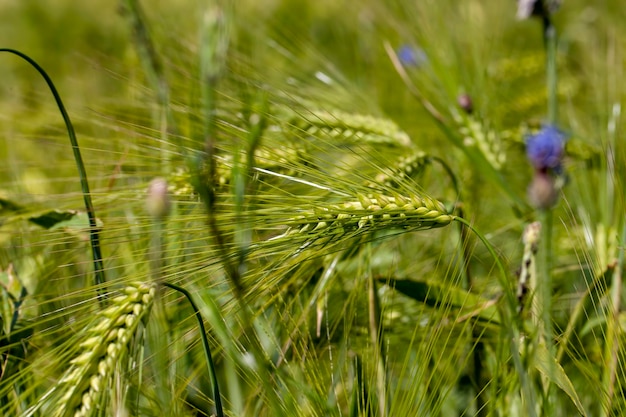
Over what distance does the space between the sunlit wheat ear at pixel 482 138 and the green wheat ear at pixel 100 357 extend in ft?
1.81

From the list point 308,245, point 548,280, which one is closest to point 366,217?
point 308,245

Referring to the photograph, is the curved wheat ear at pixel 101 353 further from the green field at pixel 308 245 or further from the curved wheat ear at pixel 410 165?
the curved wheat ear at pixel 410 165

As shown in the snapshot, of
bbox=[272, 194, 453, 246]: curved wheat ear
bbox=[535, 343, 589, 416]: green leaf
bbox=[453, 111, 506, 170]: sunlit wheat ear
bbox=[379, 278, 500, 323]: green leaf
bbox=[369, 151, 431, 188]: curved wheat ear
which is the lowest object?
bbox=[535, 343, 589, 416]: green leaf

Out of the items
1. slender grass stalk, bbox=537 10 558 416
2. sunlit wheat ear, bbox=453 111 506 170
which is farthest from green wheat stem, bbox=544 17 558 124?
sunlit wheat ear, bbox=453 111 506 170

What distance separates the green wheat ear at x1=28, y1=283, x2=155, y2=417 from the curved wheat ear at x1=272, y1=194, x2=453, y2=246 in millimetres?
125

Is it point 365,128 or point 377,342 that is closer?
point 377,342

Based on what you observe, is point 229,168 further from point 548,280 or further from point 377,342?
point 548,280

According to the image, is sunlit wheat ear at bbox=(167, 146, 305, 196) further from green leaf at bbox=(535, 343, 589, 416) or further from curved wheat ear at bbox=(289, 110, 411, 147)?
green leaf at bbox=(535, 343, 589, 416)

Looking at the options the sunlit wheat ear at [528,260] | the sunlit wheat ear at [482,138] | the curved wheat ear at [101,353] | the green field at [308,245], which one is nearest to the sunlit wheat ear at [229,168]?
the green field at [308,245]

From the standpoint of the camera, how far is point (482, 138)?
3.61 feet

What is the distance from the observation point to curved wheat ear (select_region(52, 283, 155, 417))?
0.60m

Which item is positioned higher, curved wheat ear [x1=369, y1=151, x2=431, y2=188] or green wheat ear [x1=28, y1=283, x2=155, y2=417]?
curved wheat ear [x1=369, y1=151, x2=431, y2=188]

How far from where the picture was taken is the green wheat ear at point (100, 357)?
23.6 inches

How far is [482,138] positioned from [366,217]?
1.55 ft
